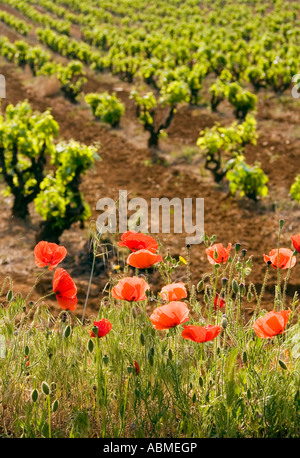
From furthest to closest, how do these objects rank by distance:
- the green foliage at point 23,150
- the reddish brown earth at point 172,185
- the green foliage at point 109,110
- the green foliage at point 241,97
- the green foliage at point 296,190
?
the green foliage at point 109,110 → the green foliage at point 241,97 → the green foliage at point 296,190 → the green foliage at point 23,150 → the reddish brown earth at point 172,185

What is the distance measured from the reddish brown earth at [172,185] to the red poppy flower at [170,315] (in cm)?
103

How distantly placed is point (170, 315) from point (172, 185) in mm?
5556

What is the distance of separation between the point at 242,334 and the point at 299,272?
319 centimetres

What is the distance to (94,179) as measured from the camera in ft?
25.1

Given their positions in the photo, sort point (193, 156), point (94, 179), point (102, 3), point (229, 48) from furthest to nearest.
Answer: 1. point (102, 3)
2. point (229, 48)
3. point (193, 156)
4. point (94, 179)

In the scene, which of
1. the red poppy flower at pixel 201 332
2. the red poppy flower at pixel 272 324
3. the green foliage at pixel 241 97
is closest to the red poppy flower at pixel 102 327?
the red poppy flower at pixel 201 332

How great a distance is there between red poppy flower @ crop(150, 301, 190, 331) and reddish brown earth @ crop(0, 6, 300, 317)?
40.5 inches

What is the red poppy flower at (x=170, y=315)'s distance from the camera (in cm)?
188

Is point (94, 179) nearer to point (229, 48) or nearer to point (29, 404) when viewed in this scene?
point (29, 404)

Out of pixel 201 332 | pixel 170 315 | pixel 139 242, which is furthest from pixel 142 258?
pixel 201 332

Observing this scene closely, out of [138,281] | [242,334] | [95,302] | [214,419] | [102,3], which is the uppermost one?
[102,3]

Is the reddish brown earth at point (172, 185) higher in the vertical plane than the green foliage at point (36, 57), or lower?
lower

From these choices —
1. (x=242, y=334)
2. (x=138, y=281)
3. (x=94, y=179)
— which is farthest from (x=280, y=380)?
(x=94, y=179)

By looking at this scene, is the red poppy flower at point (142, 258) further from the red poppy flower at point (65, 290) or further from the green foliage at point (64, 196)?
the green foliage at point (64, 196)
